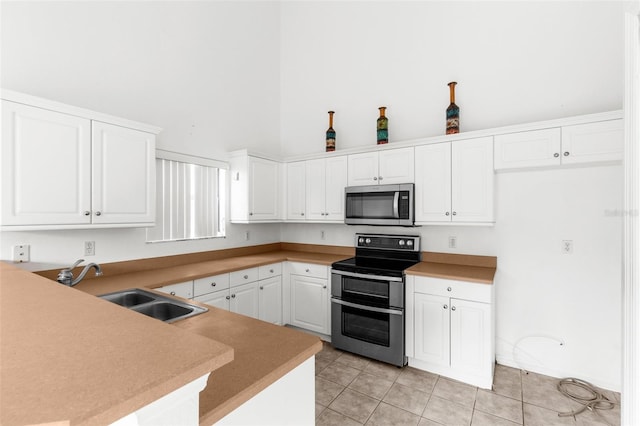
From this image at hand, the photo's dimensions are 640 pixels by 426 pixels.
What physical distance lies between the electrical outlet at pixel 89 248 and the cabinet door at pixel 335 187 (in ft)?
7.31

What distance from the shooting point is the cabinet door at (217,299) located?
8.79ft

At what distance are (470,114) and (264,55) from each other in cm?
278

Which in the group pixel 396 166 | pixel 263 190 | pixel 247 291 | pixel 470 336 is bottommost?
pixel 470 336

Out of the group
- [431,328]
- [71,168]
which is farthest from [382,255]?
[71,168]

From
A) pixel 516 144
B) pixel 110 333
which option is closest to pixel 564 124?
pixel 516 144

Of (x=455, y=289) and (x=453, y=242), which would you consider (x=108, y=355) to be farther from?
(x=453, y=242)

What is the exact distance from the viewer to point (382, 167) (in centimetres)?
318

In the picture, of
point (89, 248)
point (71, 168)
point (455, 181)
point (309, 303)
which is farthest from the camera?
point (309, 303)

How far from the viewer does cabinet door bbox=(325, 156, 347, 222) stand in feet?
11.3

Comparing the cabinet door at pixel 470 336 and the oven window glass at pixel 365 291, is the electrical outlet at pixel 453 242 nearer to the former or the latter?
the cabinet door at pixel 470 336

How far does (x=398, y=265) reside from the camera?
9.96ft

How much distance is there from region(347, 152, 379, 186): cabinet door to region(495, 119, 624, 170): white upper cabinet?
1.13 metres

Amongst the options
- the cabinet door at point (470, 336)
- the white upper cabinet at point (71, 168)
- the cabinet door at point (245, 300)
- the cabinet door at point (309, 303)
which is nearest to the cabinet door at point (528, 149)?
the cabinet door at point (470, 336)

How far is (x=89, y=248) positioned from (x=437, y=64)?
147 inches
